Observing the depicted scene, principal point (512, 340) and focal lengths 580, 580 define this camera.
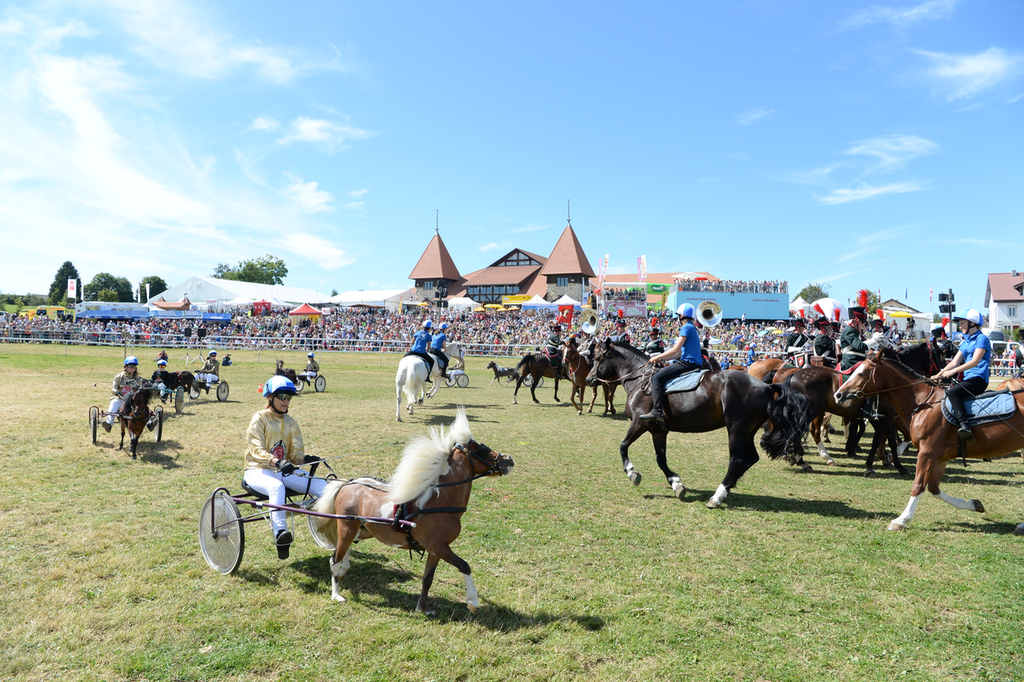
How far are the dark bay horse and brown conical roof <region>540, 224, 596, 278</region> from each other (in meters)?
66.4

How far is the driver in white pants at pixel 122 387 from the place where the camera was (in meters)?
11.0

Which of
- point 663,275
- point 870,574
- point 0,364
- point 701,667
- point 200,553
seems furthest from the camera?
point 663,275

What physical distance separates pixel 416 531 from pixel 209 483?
5.43 m

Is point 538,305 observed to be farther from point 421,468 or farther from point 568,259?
point 421,468

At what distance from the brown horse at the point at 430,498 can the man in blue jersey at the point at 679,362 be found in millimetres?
4703

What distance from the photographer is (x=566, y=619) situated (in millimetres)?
4676

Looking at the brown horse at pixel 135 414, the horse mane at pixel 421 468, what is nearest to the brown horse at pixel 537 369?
the brown horse at pixel 135 414

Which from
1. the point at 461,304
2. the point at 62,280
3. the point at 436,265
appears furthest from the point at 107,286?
the point at 461,304

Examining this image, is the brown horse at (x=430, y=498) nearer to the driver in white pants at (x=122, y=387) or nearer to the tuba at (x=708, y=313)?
the driver in white pants at (x=122, y=387)

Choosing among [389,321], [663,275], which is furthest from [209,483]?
[663,275]

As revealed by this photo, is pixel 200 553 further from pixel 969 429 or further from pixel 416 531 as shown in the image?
pixel 969 429

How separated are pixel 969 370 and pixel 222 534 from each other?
29.1ft

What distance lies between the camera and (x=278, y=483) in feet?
18.1

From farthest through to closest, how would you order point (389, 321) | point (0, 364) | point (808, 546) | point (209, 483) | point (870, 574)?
1. point (389, 321)
2. point (0, 364)
3. point (209, 483)
4. point (808, 546)
5. point (870, 574)
